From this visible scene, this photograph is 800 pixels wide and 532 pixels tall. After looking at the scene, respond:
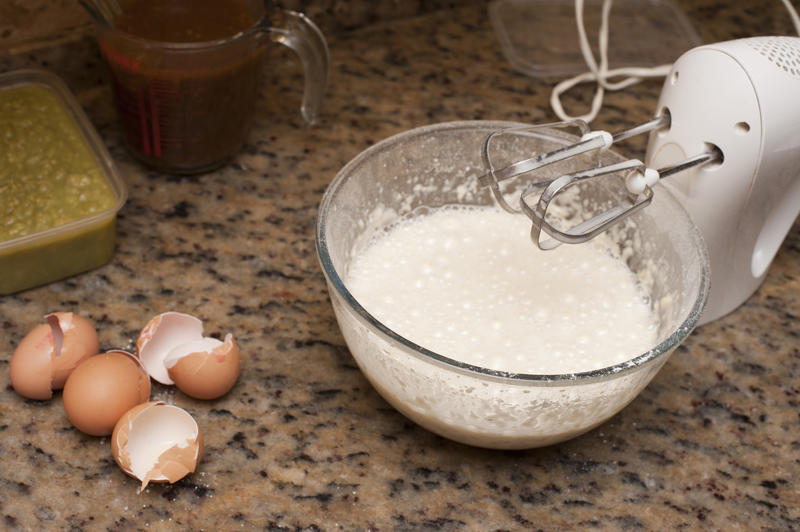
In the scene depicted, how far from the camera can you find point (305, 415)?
3.06 feet

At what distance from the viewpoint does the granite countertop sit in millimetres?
851

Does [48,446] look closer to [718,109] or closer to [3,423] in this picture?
[3,423]

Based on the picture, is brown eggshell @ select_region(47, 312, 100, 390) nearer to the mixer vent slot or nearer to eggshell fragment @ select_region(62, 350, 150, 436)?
eggshell fragment @ select_region(62, 350, 150, 436)

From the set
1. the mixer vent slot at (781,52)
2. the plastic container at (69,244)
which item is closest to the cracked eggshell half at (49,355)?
the plastic container at (69,244)

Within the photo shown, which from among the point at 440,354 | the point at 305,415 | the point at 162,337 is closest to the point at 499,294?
the point at 440,354

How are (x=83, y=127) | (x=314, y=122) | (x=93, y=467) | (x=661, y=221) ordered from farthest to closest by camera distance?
(x=314, y=122) < (x=83, y=127) < (x=661, y=221) < (x=93, y=467)

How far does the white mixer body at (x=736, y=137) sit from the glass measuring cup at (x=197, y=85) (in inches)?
18.1

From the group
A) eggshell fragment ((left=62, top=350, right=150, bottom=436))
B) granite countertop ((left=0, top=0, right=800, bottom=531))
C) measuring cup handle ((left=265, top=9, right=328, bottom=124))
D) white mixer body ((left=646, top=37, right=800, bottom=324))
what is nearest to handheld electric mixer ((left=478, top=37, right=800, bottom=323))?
white mixer body ((left=646, top=37, right=800, bottom=324))

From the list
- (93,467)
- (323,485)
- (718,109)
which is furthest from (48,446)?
(718,109)

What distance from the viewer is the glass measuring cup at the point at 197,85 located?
1033mm

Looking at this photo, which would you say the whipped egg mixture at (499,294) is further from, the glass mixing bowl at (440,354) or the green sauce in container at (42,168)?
the green sauce in container at (42,168)

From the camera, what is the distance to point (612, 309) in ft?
3.15

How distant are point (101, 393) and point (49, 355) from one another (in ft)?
0.27

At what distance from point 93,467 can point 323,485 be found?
22 centimetres
